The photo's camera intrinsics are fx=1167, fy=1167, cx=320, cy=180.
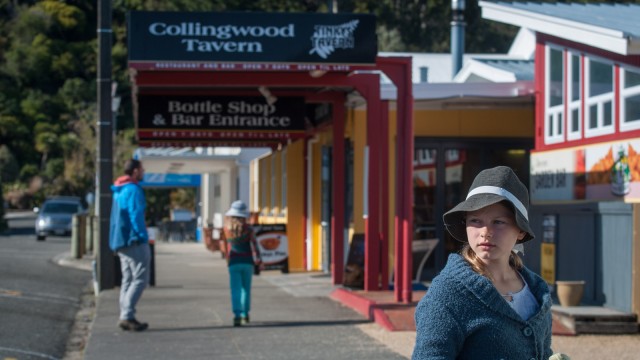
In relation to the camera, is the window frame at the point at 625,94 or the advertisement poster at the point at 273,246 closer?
the window frame at the point at 625,94

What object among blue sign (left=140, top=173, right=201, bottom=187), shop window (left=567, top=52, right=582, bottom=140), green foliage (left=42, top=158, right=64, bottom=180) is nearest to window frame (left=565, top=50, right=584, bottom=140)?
shop window (left=567, top=52, right=582, bottom=140)

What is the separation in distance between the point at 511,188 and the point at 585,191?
1055 cm

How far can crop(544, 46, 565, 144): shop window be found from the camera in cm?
1523

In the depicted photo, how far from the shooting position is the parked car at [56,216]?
40.7 m

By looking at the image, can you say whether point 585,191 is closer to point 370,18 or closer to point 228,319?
point 370,18

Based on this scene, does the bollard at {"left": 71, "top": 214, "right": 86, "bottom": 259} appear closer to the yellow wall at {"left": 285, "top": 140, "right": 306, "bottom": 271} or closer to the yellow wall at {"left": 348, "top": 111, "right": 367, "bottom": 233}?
the yellow wall at {"left": 285, "top": 140, "right": 306, "bottom": 271}

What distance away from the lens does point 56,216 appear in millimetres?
42500

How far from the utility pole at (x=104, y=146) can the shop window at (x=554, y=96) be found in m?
6.32

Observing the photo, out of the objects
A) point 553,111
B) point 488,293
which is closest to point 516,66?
point 553,111

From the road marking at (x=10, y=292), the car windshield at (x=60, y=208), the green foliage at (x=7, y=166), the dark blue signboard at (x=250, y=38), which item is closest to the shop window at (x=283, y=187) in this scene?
the road marking at (x=10, y=292)

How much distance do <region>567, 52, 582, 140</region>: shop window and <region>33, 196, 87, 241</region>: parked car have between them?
28.1m

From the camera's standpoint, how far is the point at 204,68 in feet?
43.5

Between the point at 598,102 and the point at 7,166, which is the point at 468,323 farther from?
the point at 7,166

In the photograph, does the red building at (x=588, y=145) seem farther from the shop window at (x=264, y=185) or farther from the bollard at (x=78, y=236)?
the shop window at (x=264, y=185)
